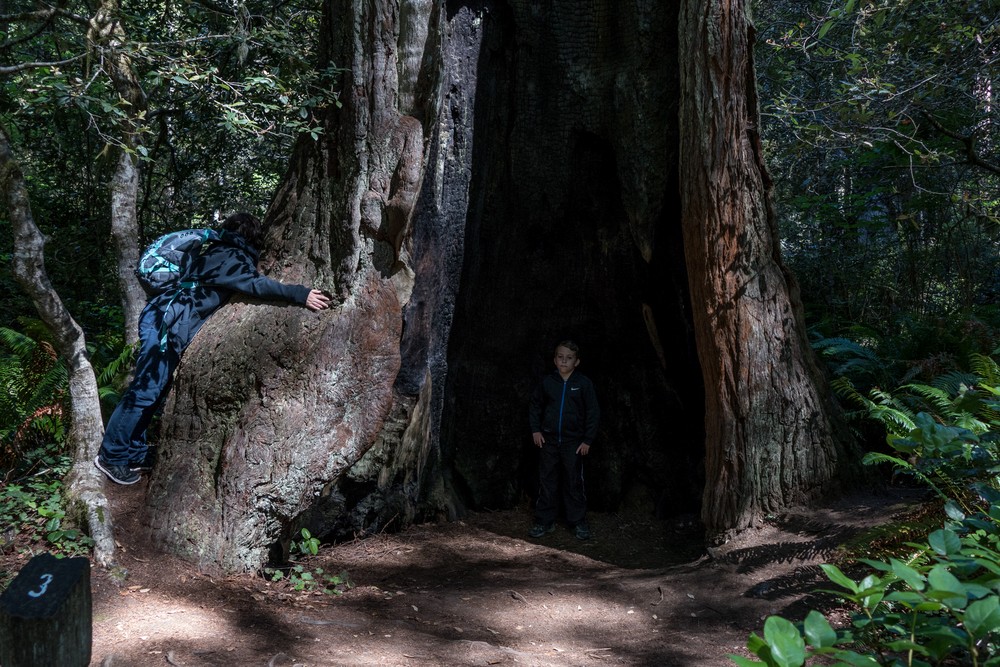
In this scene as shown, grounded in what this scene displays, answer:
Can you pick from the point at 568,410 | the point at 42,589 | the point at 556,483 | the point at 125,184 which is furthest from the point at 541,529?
the point at 42,589

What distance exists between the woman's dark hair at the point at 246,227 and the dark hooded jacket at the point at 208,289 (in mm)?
134

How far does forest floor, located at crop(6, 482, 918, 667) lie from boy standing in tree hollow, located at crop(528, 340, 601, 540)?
32 centimetres

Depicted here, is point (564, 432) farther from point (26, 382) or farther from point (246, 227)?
point (26, 382)

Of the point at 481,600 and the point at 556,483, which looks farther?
the point at 556,483

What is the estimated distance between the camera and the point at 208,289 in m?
5.61

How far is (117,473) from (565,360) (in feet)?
11.5

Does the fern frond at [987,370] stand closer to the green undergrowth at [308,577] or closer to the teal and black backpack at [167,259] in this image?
the green undergrowth at [308,577]

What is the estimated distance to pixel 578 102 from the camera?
654cm

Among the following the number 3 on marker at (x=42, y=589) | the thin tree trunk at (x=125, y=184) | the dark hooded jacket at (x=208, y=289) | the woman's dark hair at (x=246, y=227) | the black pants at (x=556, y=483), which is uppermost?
the thin tree trunk at (x=125, y=184)

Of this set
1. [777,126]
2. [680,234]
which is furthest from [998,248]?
[680,234]

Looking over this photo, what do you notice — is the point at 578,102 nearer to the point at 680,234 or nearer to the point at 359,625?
the point at 680,234

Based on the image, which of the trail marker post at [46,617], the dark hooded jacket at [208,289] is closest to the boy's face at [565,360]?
the dark hooded jacket at [208,289]

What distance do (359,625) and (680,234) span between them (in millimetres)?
3873

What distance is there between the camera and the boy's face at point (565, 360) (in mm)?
6727
